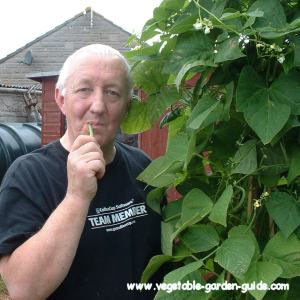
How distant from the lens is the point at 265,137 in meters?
1.19

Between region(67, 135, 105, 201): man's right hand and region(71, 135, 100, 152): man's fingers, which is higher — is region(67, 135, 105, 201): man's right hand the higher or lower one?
the lower one

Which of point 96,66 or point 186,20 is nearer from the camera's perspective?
point 186,20

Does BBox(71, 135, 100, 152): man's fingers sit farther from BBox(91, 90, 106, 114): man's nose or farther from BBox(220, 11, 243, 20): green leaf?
BBox(220, 11, 243, 20): green leaf

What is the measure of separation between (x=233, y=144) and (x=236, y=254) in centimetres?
35

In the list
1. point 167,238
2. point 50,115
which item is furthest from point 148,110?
point 50,115

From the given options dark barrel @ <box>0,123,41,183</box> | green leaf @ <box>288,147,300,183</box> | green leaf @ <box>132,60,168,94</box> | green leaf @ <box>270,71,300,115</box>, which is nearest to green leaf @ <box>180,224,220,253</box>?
green leaf @ <box>288,147,300,183</box>

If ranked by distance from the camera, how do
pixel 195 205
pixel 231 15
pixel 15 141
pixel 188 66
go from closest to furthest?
pixel 231 15 → pixel 188 66 → pixel 195 205 → pixel 15 141

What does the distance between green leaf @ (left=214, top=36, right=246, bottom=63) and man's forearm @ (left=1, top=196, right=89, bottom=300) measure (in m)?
0.55

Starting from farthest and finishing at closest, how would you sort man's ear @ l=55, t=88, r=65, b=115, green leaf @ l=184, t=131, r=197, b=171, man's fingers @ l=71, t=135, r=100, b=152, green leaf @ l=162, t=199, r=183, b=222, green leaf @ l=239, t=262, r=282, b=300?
man's ear @ l=55, t=88, r=65, b=115
green leaf @ l=162, t=199, r=183, b=222
man's fingers @ l=71, t=135, r=100, b=152
green leaf @ l=184, t=131, r=197, b=171
green leaf @ l=239, t=262, r=282, b=300

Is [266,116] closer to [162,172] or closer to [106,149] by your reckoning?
[162,172]

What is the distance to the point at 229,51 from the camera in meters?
1.18

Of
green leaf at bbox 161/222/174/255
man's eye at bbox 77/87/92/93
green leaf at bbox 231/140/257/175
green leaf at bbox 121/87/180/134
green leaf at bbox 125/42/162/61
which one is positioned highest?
green leaf at bbox 125/42/162/61

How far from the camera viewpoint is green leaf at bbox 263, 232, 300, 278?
3.83 ft

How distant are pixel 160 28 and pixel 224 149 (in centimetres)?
40
